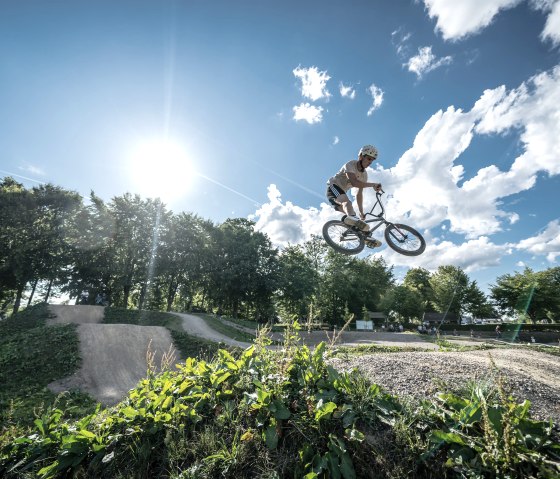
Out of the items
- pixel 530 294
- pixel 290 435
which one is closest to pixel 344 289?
pixel 530 294

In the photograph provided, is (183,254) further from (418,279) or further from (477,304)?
(418,279)

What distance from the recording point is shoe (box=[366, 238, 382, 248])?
9.31 meters

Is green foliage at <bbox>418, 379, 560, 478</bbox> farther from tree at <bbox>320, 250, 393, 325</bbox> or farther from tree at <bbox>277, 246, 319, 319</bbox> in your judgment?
tree at <bbox>320, 250, 393, 325</bbox>

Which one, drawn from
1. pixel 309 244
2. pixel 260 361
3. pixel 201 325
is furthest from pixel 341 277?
pixel 260 361

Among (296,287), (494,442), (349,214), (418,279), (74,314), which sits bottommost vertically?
(494,442)

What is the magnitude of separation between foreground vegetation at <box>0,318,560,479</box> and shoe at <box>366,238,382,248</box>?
5.85m

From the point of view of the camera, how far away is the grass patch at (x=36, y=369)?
9680mm

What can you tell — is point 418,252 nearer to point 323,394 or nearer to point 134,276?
point 323,394

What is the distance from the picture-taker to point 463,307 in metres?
60.2

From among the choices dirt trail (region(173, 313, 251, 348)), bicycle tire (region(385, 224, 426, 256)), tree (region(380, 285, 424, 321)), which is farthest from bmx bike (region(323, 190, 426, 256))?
tree (region(380, 285, 424, 321))

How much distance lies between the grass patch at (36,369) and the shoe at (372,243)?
10.2 m

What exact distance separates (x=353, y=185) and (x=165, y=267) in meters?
37.1

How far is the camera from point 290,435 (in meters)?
3.36

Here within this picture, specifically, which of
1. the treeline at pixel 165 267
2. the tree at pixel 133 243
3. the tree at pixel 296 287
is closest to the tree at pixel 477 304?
the treeline at pixel 165 267
